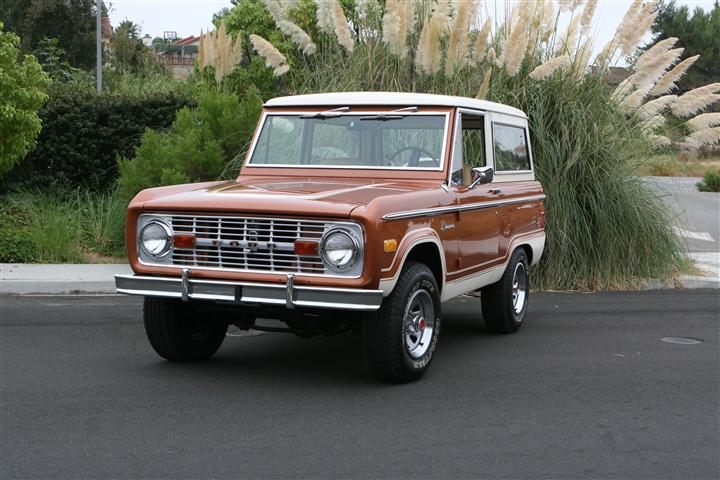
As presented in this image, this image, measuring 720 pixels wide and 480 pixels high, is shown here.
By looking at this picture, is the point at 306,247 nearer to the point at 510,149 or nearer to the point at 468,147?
the point at 468,147

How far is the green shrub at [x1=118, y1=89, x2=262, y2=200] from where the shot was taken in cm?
1254

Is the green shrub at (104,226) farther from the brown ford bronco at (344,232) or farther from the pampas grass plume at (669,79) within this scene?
the pampas grass plume at (669,79)

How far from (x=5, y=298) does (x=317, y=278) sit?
548 centimetres

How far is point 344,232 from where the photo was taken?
6434 millimetres

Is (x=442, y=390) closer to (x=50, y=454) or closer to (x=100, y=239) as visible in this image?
(x=50, y=454)

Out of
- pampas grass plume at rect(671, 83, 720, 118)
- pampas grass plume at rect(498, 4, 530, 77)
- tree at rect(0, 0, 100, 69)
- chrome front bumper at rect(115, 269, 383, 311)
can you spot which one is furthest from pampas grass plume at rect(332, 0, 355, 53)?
tree at rect(0, 0, 100, 69)

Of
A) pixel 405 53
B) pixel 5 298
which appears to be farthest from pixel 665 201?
pixel 5 298

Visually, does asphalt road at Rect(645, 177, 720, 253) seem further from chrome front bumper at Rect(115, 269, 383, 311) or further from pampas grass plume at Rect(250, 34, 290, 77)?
chrome front bumper at Rect(115, 269, 383, 311)

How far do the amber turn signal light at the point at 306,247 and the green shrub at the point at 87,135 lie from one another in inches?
346

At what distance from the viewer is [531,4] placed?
41.8ft

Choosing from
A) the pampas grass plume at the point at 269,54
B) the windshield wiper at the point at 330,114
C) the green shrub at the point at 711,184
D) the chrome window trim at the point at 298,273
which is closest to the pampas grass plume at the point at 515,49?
the pampas grass plume at the point at 269,54

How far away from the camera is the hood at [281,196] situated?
6516 millimetres

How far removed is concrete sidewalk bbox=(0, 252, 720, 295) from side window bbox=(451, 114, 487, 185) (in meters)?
4.52

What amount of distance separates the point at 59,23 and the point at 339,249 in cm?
3910
